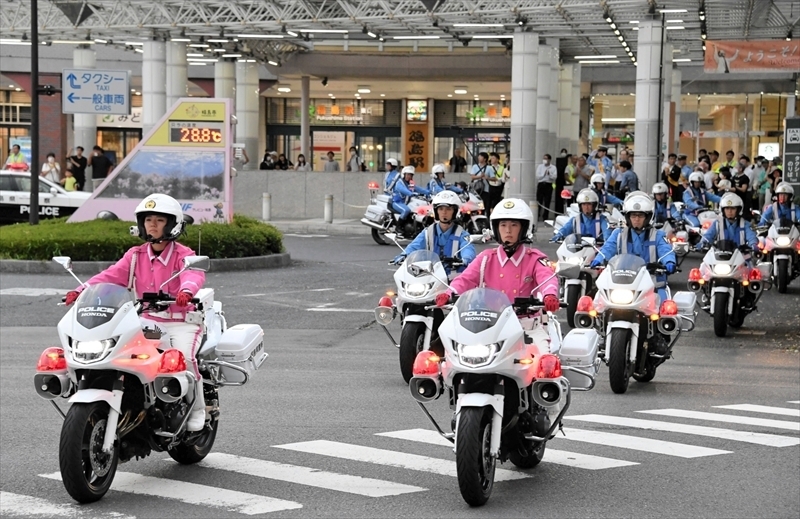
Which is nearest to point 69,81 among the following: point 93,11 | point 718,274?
point 93,11

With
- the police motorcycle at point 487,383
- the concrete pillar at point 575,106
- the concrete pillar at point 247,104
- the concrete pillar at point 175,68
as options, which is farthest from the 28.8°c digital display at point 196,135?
the concrete pillar at point 575,106

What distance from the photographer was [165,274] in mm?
8781

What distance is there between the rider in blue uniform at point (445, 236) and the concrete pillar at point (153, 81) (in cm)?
2993

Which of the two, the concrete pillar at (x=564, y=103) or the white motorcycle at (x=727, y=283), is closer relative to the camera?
the white motorcycle at (x=727, y=283)

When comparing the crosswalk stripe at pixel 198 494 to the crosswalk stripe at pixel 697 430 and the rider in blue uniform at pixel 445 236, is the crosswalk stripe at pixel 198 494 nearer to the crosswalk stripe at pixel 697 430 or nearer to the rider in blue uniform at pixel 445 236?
the crosswalk stripe at pixel 697 430

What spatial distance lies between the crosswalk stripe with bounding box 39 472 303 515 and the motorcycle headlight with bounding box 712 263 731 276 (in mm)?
10424

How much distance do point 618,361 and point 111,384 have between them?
19.1ft

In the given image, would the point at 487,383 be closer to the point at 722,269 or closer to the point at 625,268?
the point at 625,268

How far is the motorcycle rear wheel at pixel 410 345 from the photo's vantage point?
493 inches

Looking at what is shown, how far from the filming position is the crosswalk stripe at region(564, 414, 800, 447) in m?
10.1

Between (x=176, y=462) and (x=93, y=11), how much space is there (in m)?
33.8

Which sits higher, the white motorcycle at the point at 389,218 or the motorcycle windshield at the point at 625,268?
the motorcycle windshield at the point at 625,268

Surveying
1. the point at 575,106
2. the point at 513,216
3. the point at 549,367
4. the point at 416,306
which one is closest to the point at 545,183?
the point at 575,106

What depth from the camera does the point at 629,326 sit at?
41.0ft
